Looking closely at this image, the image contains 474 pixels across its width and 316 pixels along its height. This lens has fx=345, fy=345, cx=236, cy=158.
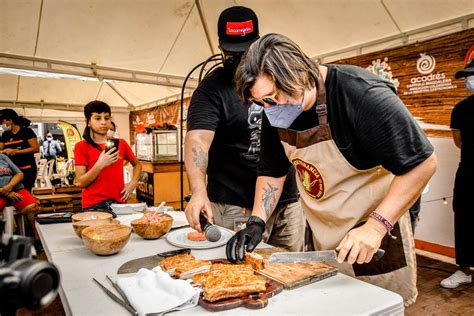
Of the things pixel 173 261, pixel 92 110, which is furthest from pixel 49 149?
pixel 173 261

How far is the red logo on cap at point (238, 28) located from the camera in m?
1.70

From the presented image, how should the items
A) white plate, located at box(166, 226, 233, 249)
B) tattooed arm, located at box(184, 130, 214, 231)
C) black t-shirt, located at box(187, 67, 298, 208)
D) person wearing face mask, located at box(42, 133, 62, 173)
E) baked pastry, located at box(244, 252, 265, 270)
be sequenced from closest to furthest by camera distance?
baked pastry, located at box(244, 252, 265, 270), white plate, located at box(166, 226, 233, 249), tattooed arm, located at box(184, 130, 214, 231), black t-shirt, located at box(187, 67, 298, 208), person wearing face mask, located at box(42, 133, 62, 173)

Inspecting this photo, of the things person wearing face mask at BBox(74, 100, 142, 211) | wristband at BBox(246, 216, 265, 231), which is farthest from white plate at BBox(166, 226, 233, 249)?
person wearing face mask at BBox(74, 100, 142, 211)

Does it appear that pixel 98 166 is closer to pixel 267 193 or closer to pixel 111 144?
pixel 111 144

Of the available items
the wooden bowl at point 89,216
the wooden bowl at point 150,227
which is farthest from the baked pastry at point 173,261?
the wooden bowl at point 89,216

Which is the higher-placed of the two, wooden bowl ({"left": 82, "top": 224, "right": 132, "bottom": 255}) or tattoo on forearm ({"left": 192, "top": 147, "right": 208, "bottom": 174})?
tattoo on forearm ({"left": 192, "top": 147, "right": 208, "bottom": 174})

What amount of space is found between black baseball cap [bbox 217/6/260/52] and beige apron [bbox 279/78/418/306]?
1.92ft

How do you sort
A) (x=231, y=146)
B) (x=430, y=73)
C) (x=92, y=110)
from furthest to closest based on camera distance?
1. (x=430, y=73)
2. (x=92, y=110)
3. (x=231, y=146)

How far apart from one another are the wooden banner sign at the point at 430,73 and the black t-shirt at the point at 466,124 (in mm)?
471

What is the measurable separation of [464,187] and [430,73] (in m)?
1.32

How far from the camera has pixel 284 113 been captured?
1306 millimetres

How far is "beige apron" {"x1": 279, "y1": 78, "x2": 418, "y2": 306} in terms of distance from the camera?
4.20 ft

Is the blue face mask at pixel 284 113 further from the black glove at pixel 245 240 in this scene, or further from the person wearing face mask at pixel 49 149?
the person wearing face mask at pixel 49 149

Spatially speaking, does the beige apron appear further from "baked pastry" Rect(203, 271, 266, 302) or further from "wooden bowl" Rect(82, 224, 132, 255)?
"wooden bowl" Rect(82, 224, 132, 255)
